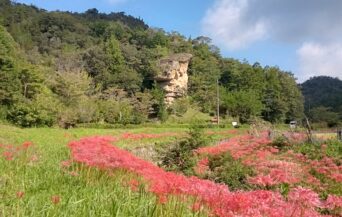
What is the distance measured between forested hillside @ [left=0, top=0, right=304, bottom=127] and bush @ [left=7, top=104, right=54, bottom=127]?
0.26 feet

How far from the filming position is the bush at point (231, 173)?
11477 millimetres

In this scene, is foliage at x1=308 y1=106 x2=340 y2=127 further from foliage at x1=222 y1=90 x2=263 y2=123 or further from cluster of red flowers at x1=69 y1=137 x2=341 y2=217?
cluster of red flowers at x1=69 y1=137 x2=341 y2=217

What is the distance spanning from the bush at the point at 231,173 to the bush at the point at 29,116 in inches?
1035

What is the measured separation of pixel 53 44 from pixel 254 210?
2842 inches

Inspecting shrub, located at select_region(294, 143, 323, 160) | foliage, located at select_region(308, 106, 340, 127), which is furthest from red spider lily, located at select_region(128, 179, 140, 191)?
foliage, located at select_region(308, 106, 340, 127)

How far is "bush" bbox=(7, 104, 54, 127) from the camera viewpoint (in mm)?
37562

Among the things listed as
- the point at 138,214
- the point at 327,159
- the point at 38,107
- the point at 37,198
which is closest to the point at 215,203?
the point at 138,214

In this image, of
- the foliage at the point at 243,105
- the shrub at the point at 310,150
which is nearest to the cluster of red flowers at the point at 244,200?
the shrub at the point at 310,150

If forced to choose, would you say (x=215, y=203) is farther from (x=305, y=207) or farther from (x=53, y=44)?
(x=53, y=44)

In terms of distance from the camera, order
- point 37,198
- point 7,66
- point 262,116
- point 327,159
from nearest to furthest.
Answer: point 37,198 < point 327,159 < point 7,66 < point 262,116

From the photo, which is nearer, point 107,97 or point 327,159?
point 327,159

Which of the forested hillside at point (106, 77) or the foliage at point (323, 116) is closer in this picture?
the forested hillside at point (106, 77)

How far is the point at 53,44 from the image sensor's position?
73.2 m

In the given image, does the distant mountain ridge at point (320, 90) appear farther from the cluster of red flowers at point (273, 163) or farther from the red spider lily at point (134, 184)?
the red spider lily at point (134, 184)
